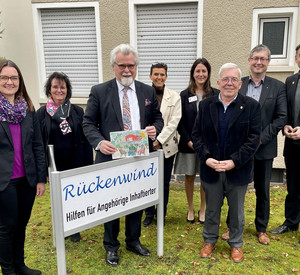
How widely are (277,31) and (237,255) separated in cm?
442

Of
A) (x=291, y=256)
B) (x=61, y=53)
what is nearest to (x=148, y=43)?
(x=61, y=53)

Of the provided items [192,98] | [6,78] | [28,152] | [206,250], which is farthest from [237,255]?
[6,78]

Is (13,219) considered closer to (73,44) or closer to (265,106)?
(265,106)

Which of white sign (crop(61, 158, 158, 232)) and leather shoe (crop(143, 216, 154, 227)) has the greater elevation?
white sign (crop(61, 158, 158, 232))

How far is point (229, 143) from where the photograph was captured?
2.97 m

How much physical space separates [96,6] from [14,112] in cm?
417

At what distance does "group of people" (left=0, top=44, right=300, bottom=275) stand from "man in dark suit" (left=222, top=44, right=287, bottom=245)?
12 mm

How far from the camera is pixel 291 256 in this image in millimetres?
3371

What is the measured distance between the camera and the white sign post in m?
2.43

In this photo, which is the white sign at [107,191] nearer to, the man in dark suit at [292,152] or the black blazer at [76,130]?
the black blazer at [76,130]

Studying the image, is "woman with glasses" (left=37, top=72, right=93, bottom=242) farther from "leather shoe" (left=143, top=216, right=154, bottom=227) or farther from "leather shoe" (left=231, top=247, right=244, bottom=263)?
"leather shoe" (left=231, top=247, right=244, bottom=263)

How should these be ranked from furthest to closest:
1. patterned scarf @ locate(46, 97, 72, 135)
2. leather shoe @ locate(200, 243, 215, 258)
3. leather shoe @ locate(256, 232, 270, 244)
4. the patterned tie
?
leather shoe @ locate(256, 232, 270, 244)
patterned scarf @ locate(46, 97, 72, 135)
leather shoe @ locate(200, 243, 215, 258)
the patterned tie

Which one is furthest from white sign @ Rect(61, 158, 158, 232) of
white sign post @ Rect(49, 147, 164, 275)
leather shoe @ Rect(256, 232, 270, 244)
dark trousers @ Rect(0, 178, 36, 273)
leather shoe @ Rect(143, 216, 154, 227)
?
leather shoe @ Rect(256, 232, 270, 244)

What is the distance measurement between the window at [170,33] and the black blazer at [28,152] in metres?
3.82
